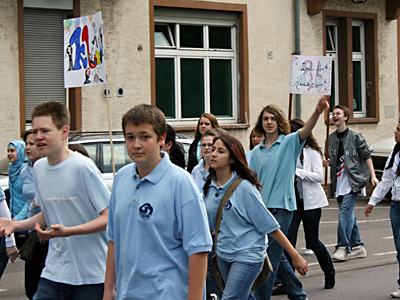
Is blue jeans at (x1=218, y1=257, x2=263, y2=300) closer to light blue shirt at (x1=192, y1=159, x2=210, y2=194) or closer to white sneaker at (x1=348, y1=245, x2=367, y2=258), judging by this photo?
light blue shirt at (x1=192, y1=159, x2=210, y2=194)

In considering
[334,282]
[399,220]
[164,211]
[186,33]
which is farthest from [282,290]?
[186,33]

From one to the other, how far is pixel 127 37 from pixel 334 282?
349 inches

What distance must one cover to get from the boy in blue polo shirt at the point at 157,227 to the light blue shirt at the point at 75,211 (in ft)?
2.13

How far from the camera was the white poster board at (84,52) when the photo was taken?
929 cm

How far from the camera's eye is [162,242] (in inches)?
141

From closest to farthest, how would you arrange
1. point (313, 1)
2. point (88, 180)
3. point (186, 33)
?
1. point (88, 180)
2. point (186, 33)
3. point (313, 1)

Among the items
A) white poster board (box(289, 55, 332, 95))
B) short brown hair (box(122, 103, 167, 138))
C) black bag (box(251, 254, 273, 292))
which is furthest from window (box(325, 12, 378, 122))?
short brown hair (box(122, 103, 167, 138))

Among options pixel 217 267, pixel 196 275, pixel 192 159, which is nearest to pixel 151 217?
pixel 196 275

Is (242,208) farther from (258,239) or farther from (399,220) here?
(399,220)

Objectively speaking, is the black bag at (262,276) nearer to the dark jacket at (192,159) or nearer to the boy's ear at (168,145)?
the boy's ear at (168,145)

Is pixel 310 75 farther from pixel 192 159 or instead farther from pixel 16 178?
pixel 16 178

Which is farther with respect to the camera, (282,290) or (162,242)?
(282,290)

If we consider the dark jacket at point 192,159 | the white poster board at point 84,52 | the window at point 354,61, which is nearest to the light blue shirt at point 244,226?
the dark jacket at point 192,159

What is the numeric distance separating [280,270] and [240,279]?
83.3 inches
